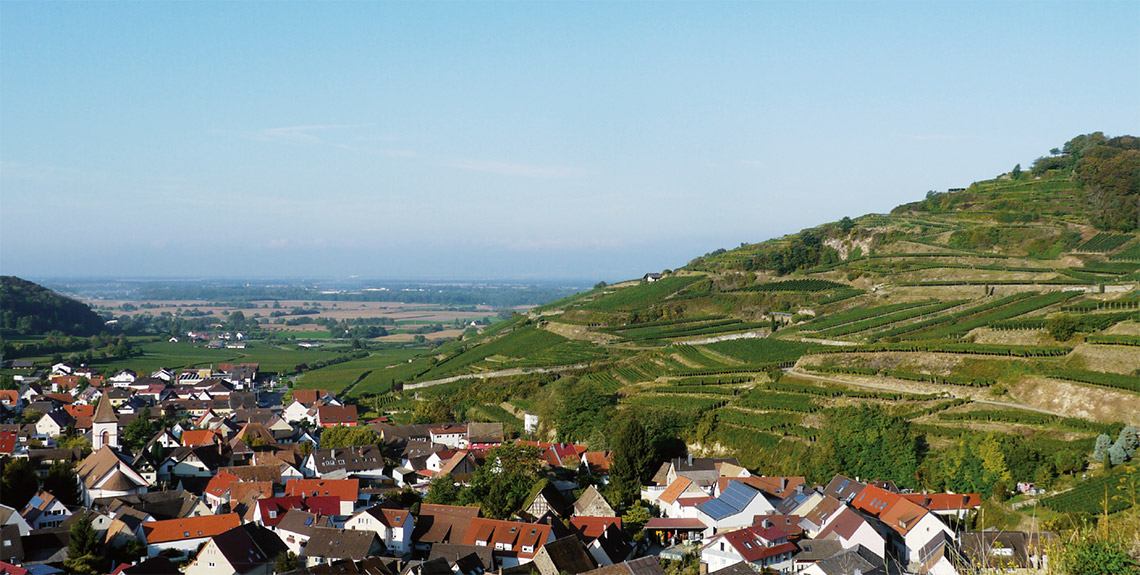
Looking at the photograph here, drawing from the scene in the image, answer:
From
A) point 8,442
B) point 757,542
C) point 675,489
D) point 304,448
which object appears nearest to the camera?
point 757,542

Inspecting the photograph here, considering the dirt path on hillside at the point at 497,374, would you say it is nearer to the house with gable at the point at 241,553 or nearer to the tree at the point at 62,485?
the tree at the point at 62,485

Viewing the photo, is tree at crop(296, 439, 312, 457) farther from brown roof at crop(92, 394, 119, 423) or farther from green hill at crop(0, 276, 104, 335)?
green hill at crop(0, 276, 104, 335)

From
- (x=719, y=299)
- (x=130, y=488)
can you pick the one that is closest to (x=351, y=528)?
(x=130, y=488)

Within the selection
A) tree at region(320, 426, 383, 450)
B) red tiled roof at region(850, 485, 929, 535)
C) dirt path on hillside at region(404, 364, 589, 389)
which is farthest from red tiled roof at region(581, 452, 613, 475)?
dirt path on hillside at region(404, 364, 589, 389)

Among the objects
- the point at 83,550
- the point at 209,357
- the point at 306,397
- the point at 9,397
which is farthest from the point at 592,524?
the point at 209,357

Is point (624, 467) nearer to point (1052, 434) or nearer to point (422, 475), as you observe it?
point (422, 475)

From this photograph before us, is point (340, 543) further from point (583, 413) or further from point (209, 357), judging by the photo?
point (209, 357)
